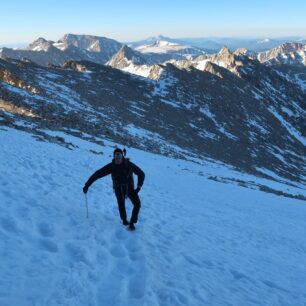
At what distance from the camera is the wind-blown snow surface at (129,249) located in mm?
8148

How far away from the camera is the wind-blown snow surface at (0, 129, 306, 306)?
815 cm

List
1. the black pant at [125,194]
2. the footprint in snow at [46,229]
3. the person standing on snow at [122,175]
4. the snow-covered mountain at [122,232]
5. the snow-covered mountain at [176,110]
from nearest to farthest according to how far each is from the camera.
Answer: the snow-covered mountain at [122,232], the footprint in snow at [46,229], the person standing on snow at [122,175], the black pant at [125,194], the snow-covered mountain at [176,110]

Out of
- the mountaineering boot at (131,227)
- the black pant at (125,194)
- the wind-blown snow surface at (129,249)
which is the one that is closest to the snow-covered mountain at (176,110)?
the wind-blown snow surface at (129,249)

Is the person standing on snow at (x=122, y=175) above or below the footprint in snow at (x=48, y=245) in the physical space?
above

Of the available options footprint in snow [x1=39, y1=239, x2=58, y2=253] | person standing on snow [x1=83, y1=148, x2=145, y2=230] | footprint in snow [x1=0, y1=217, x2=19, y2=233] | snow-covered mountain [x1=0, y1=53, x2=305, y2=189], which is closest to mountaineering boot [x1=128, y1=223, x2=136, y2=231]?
person standing on snow [x1=83, y1=148, x2=145, y2=230]

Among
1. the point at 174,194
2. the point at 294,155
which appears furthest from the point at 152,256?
the point at 294,155

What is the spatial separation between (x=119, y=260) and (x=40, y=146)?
55.2ft

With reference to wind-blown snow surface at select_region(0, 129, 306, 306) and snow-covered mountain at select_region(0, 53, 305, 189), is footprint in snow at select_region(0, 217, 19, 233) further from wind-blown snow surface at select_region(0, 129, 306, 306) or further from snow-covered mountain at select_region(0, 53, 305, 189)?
snow-covered mountain at select_region(0, 53, 305, 189)

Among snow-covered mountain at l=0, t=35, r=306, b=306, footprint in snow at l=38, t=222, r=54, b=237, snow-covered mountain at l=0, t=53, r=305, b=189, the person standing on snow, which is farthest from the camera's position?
snow-covered mountain at l=0, t=53, r=305, b=189

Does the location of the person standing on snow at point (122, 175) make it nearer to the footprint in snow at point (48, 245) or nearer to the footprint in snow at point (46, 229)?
the footprint in snow at point (46, 229)

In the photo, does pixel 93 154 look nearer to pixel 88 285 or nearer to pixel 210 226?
pixel 210 226

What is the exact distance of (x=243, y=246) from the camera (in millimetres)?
13828

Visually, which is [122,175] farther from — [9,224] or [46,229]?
[9,224]

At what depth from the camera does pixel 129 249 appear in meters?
10.7
